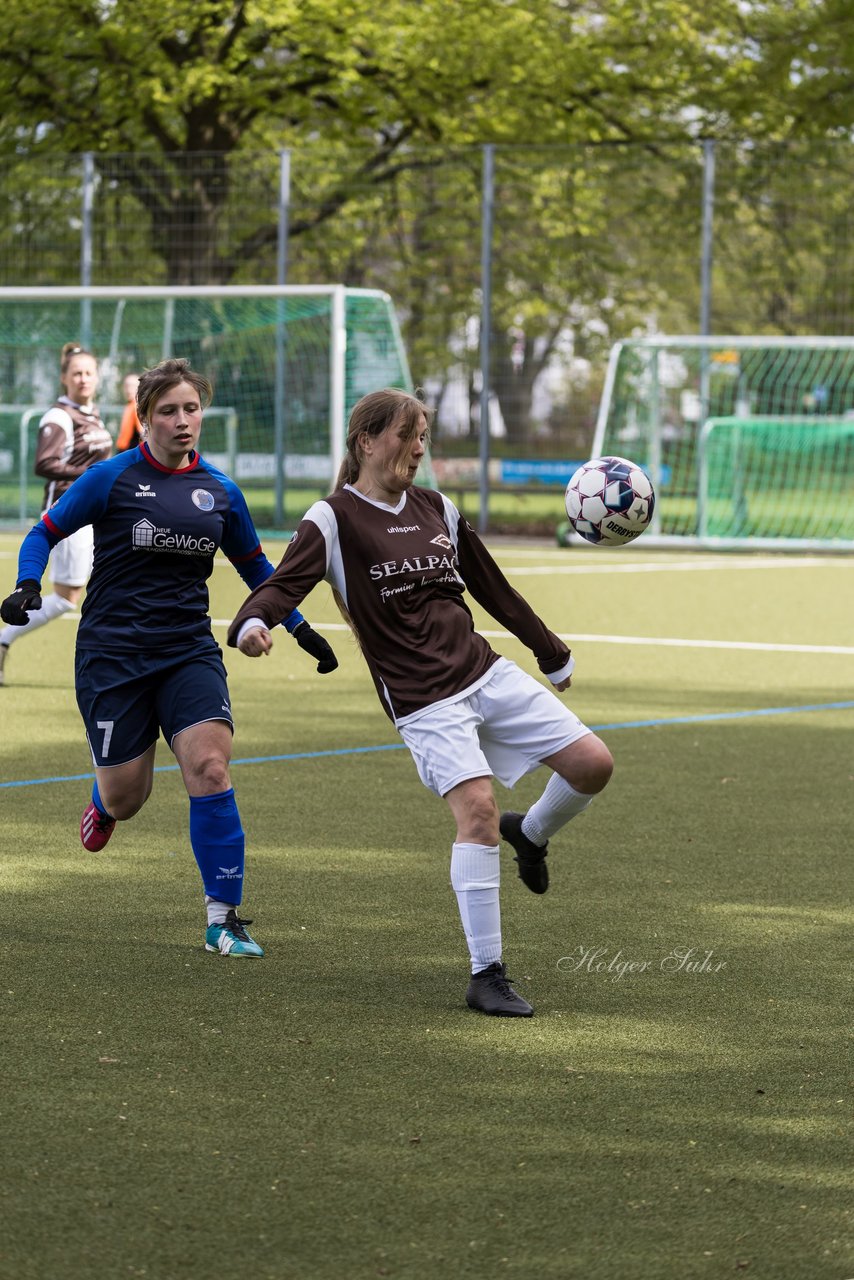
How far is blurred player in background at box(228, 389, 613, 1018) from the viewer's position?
15.7 ft

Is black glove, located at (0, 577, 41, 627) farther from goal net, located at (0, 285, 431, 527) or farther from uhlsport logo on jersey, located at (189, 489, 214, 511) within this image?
goal net, located at (0, 285, 431, 527)

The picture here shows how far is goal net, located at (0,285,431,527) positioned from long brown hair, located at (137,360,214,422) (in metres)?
16.3

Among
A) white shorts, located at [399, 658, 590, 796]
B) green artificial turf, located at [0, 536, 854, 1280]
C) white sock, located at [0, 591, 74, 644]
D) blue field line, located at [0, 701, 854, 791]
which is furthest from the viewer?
white sock, located at [0, 591, 74, 644]

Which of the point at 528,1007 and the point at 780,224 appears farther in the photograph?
the point at 780,224

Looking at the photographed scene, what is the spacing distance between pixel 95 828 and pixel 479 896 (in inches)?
63.5

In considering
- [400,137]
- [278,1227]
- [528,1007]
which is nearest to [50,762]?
[528,1007]

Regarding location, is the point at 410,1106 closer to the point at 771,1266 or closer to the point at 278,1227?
the point at 278,1227

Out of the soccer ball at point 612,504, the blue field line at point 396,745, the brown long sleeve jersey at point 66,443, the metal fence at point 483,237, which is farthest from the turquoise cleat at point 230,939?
the metal fence at point 483,237

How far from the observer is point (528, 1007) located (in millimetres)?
4715

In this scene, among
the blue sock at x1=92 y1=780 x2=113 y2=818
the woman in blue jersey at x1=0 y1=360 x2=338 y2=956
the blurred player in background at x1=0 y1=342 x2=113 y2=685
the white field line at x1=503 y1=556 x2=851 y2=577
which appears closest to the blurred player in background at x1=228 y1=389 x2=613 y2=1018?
the woman in blue jersey at x1=0 y1=360 x2=338 y2=956

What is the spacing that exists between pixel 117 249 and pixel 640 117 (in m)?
8.37

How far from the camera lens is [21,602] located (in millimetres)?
5125

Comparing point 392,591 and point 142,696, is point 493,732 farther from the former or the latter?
point 142,696

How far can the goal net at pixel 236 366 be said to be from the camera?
22.3m
